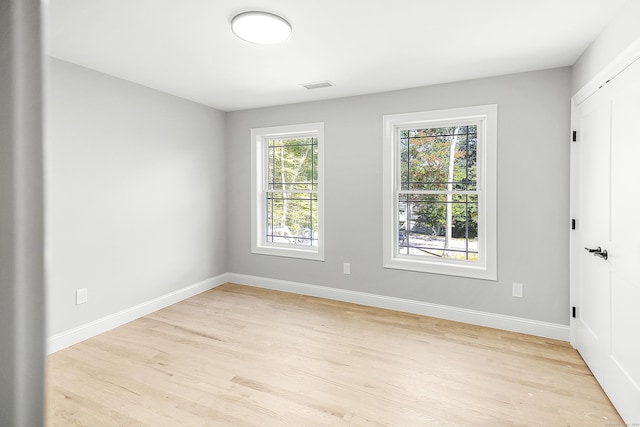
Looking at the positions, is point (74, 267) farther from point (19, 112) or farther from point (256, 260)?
point (19, 112)

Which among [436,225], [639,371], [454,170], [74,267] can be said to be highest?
[454,170]

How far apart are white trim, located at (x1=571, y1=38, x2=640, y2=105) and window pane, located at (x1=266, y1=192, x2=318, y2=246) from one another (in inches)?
110

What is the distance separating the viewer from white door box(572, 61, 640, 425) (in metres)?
1.88

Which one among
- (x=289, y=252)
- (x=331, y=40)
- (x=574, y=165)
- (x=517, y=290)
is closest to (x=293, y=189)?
(x=289, y=252)

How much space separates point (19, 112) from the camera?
23cm

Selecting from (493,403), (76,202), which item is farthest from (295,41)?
(493,403)

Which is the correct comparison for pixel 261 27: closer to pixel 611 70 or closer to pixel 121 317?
pixel 611 70

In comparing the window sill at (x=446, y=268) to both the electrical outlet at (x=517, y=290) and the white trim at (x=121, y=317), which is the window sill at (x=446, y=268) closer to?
the electrical outlet at (x=517, y=290)

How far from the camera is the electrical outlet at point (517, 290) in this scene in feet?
10.4

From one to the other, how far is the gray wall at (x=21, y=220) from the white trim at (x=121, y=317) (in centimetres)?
322

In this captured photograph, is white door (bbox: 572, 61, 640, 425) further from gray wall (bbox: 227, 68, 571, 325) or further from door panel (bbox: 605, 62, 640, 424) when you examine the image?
gray wall (bbox: 227, 68, 571, 325)

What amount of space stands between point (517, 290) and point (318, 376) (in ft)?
6.76

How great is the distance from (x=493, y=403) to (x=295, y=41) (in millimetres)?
2791

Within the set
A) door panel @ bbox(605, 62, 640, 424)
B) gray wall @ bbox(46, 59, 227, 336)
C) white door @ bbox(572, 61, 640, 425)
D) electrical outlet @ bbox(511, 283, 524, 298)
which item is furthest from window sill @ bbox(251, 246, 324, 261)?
door panel @ bbox(605, 62, 640, 424)
